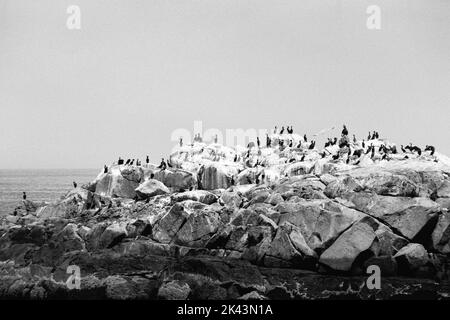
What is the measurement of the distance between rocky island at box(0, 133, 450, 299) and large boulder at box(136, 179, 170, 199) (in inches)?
5.3

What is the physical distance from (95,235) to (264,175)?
1680 centimetres

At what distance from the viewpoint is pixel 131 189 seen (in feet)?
137

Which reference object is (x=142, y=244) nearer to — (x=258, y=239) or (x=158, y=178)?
(x=258, y=239)

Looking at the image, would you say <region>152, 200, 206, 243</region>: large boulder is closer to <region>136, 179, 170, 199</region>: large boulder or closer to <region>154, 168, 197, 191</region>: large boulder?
<region>136, 179, 170, 199</region>: large boulder

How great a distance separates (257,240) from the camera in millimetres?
28141

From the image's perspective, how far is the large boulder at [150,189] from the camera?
127 feet

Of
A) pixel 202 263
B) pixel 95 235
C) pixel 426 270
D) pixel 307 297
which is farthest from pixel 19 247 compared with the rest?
pixel 426 270

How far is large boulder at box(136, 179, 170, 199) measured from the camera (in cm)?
3866

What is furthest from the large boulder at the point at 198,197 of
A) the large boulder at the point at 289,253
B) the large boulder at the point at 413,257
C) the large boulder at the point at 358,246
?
the large boulder at the point at 413,257

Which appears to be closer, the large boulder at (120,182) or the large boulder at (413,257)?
the large boulder at (413,257)

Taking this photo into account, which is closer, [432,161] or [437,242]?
[437,242]

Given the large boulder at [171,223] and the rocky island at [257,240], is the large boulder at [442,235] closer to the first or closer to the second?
the rocky island at [257,240]

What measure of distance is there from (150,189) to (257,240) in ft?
47.1

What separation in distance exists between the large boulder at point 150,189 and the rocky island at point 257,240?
13cm
